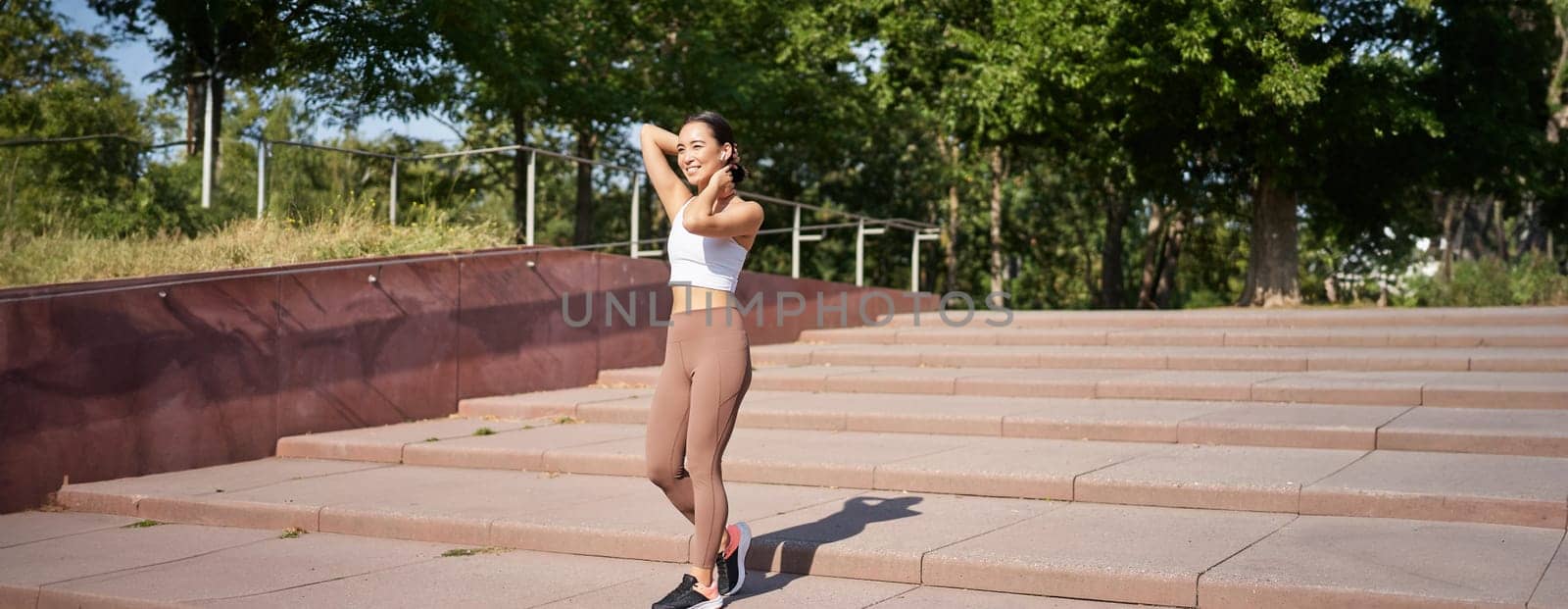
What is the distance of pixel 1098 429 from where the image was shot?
819cm

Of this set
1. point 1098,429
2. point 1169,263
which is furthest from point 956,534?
point 1169,263

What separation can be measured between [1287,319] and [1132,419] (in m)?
6.24

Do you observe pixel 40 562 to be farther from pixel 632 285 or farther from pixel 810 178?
pixel 810 178

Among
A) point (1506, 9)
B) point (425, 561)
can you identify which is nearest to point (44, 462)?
point (425, 561)

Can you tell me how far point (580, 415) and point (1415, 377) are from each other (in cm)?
643

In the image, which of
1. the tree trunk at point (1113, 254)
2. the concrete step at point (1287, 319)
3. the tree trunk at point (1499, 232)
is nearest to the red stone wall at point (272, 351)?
the concrete step at point (1287, 319)

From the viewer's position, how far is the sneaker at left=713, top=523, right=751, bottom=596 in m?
4.82

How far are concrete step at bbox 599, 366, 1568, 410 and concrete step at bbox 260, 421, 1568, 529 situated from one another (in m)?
1.70

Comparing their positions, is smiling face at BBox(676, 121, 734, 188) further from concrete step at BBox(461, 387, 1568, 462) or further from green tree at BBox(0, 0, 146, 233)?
green tree at BBox(0, 0, 146, 233)

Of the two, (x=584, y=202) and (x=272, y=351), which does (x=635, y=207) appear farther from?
(x=584, y=202)

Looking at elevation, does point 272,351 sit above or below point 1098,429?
above

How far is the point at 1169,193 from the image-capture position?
2286 centimetres

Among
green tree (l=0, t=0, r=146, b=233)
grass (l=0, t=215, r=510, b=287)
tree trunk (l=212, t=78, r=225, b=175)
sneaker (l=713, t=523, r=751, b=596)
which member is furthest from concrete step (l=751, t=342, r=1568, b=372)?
sneaker (l=713, t=523, r=751, b=596)

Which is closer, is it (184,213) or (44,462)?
(44,462)
